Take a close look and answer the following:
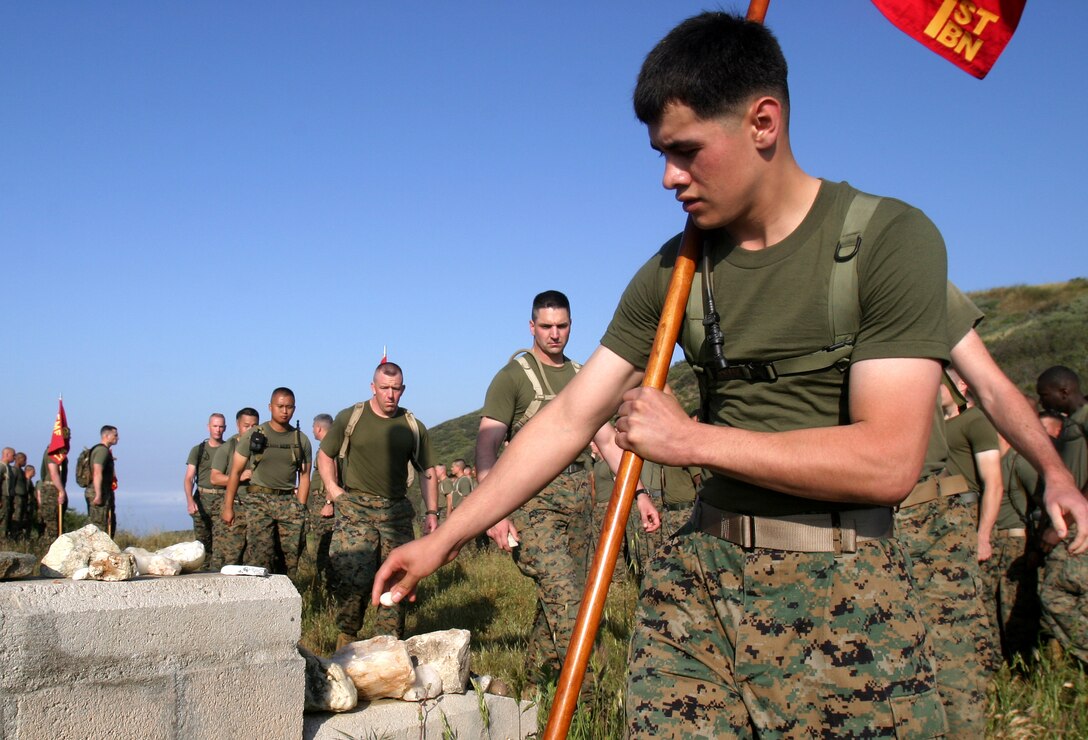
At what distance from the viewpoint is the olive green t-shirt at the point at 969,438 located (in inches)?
265

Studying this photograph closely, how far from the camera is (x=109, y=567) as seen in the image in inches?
157

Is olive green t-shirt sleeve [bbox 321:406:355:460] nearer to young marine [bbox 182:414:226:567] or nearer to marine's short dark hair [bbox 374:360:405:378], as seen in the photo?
marine's short dark hair [bbox 374:360:405:378]

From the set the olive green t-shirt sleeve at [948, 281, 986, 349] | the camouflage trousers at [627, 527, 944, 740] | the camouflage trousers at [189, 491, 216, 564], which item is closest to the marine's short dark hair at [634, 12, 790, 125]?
the camouflage trousers at [627, 527, 944, 740]

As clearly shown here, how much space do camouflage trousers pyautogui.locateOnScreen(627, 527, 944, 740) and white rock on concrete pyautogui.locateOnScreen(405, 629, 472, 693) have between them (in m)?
2.80

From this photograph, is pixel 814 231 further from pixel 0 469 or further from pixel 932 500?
pixel 0 469

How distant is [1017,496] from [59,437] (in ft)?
49.5

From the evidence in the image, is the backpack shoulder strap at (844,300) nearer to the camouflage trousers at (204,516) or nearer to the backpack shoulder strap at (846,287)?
the backpack shoulder strap at (846,287)

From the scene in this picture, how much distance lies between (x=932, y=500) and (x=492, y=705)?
231cm

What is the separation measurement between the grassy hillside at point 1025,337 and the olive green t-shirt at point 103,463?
16.1 metres

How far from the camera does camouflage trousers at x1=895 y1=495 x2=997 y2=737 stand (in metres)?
4.28

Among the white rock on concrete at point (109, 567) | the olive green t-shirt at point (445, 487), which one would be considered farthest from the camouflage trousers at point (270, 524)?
the olive green t-shirt at point (445, 487)

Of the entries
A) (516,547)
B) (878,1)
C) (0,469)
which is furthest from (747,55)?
(0,469)

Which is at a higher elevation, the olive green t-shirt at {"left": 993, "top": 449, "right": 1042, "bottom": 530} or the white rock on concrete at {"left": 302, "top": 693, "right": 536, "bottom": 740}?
the olive green t-shirt at {"left": 993, "top": 449, "right": 1042, "bottom": 530}

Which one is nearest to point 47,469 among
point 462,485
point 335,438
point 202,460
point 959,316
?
point 202,460
